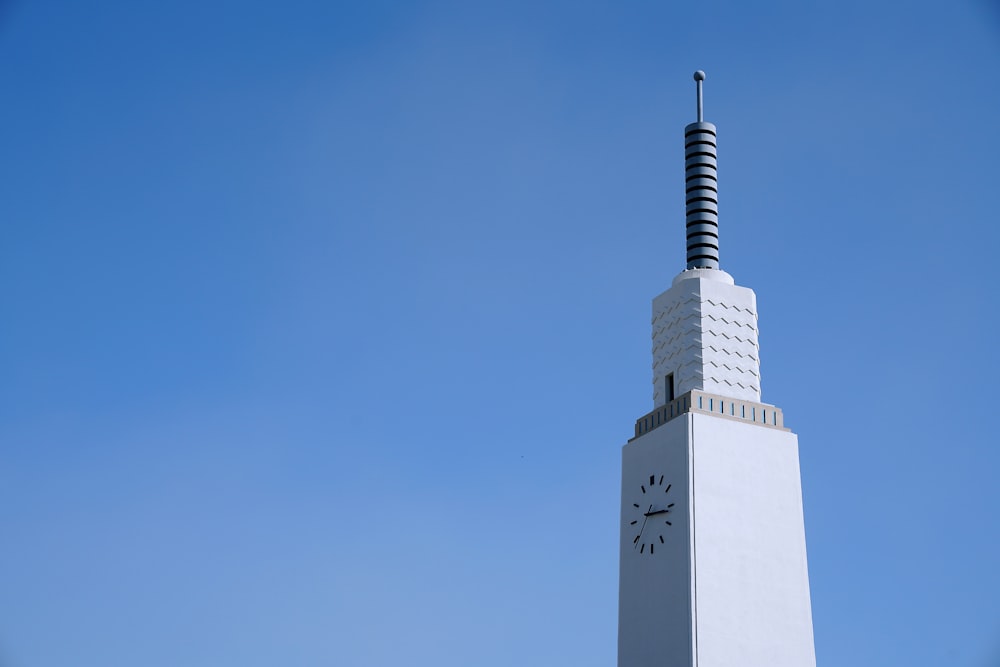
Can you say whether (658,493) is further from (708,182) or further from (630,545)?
(708,182)

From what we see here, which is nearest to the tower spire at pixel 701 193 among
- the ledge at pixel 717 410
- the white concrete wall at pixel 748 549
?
the ledge at pixel 717 410

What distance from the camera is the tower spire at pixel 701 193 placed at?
50.1 meters

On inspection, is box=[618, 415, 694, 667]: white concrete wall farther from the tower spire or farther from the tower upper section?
the tower spire

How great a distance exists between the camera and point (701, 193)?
2016 inches

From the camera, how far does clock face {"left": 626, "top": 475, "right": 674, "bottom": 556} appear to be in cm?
4459

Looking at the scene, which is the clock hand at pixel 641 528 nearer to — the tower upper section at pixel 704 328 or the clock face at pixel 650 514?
the clock face at pixel 650 514

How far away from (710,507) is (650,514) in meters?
2.54

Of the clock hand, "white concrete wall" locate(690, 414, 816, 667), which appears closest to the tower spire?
"white concrete wall" locate(690, 414, 816, 667)

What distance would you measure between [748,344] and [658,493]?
7019mm

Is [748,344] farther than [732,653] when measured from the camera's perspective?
Yes

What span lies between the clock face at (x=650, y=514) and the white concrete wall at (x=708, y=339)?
372cm

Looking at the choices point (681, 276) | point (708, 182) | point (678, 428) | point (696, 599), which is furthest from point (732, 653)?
point (708, 182)

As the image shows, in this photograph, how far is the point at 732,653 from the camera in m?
42.0

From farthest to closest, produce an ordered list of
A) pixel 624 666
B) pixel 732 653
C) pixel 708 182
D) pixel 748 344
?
pixel 708 182
pixel 748 344
pixel 624 666
pixel 732 653
